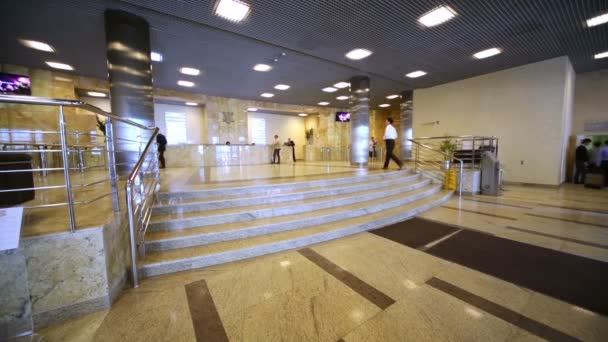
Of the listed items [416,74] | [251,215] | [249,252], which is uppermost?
[416,74]

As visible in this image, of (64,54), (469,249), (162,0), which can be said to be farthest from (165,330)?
(64,54)

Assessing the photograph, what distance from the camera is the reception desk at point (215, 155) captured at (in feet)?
32.6

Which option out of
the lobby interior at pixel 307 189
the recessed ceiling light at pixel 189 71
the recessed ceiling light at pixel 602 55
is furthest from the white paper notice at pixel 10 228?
the recessed ceiling light at pixel 602 55

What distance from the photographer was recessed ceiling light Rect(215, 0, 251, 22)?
14.1 ft

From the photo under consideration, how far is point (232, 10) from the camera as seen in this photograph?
450cm

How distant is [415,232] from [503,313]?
174 centimetres

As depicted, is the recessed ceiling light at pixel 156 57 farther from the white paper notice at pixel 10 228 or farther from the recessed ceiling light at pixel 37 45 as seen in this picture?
the white paper notice at pixel 10 228

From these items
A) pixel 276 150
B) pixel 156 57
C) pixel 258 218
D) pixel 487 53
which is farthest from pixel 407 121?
pixel 156 57

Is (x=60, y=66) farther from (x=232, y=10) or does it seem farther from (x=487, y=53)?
(x=487, y=53)

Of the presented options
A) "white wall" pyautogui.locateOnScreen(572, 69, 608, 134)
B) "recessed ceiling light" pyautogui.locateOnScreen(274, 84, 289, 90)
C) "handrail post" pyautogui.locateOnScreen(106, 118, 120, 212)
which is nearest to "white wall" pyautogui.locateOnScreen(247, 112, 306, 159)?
"recessed ceiling light" pyautogui.locateOnScreen(274, 84, 289, 90)

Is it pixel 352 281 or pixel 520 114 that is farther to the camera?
pixel 520 114

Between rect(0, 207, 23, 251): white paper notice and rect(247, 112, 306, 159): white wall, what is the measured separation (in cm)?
1445

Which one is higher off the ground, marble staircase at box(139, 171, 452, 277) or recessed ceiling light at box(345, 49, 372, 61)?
recessed ceiling light at box(345, 49, 372, 61)

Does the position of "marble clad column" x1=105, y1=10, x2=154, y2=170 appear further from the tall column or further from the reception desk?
the tall column
